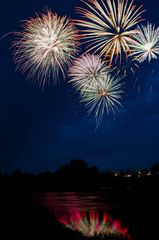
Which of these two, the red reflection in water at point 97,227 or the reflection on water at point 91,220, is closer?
the red reflection in water at point 97,227

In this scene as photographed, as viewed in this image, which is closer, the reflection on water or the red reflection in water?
the red reflection in water

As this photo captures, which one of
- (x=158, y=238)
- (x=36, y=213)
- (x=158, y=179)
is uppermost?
(x=158, y=179)

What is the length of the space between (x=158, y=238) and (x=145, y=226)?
183 inches

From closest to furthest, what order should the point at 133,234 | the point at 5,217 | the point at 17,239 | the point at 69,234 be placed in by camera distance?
the point at 17,239
the point at 69,234
the point at 5,217
the point at 133,234

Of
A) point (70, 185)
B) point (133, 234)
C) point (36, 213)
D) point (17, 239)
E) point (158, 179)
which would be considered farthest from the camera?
point (70, 185)

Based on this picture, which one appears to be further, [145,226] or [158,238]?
[145,226]

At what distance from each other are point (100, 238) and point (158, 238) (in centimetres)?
398

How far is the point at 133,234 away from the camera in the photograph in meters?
17.6

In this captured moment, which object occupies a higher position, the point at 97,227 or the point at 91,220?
the point at 91,220

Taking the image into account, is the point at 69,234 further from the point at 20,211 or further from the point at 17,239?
the point at 20,211

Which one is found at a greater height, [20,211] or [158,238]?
[20,211]

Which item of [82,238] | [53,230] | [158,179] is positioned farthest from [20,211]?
[158,179]

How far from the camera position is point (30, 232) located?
12.8 meters

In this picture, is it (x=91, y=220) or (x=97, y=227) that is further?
(x=91, y=220)
